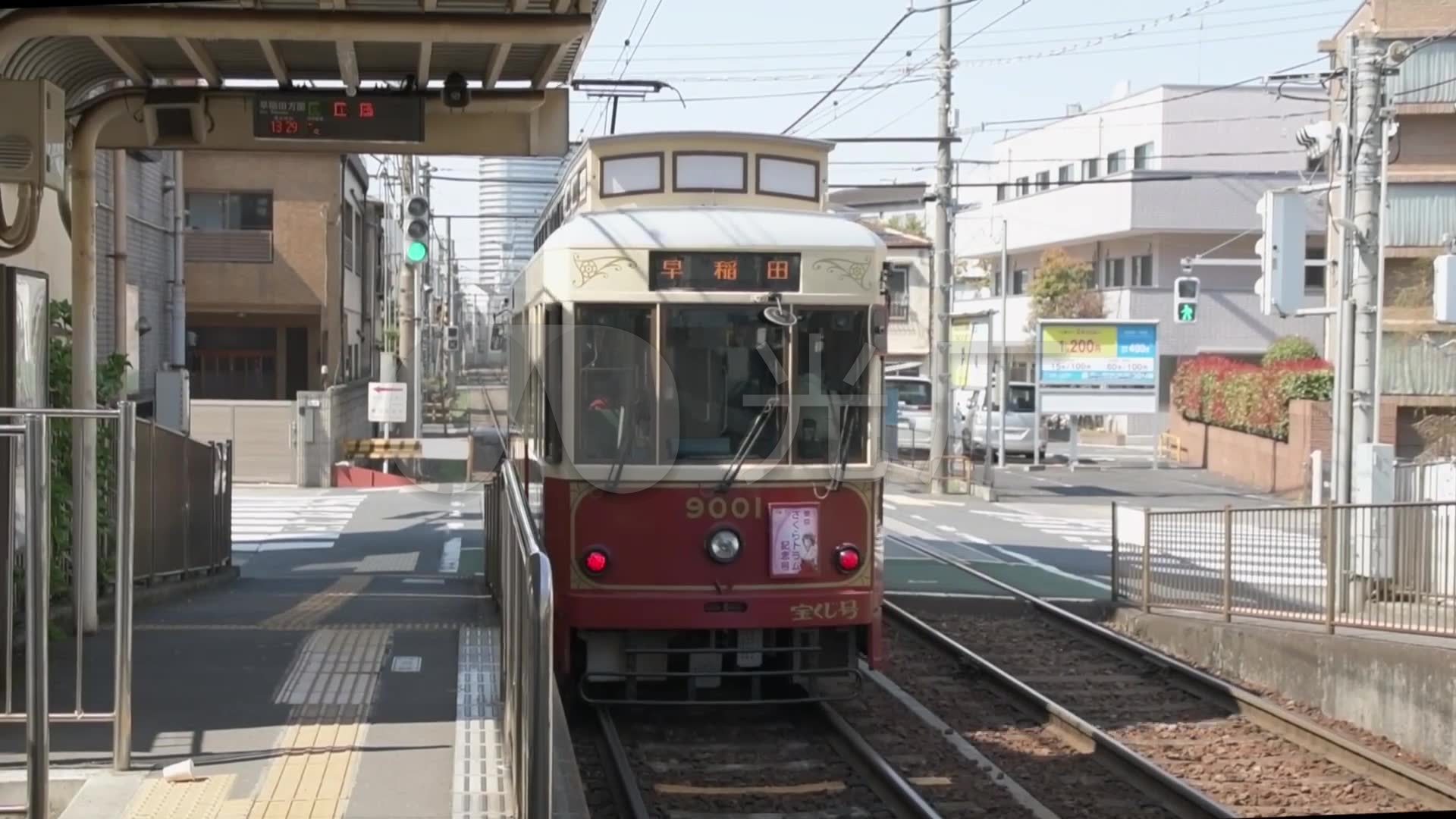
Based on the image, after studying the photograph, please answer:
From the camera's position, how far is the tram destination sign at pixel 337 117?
1194 centimetres

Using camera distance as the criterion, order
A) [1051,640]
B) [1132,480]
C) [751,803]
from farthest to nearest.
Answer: [1132,480], [1051,640], [751,803]

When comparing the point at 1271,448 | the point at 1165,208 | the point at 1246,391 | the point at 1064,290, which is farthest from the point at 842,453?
the point at 1064,290

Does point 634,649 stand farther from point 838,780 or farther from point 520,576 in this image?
point 520,576

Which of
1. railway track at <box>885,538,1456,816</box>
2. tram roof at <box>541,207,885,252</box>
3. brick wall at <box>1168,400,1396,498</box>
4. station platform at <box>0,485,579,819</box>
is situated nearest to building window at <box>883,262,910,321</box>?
brick wall at <box>1168,400,1396,498</box>

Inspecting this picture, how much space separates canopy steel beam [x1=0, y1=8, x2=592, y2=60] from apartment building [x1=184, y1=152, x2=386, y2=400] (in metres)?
30.0

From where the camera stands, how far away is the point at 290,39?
10.1m

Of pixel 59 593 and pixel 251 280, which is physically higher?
pixel 251 280

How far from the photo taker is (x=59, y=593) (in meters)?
10.9

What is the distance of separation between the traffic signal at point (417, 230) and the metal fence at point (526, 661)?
65.5 ft

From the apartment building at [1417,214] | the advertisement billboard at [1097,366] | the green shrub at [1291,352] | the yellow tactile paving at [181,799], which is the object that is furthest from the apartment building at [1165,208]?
the yellow tactile paving at [181,799]

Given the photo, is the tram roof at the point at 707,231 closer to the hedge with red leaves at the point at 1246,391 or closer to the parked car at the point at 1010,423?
the hedge with red leaves at the point at 1246,391

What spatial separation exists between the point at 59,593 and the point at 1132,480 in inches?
1149

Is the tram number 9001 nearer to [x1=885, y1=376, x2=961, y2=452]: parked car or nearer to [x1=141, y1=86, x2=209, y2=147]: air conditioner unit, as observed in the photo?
[x1=141, y1=86, x2=209, y2=147]: air conditioner unit

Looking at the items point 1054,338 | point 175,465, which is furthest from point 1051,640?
point 1054,338
